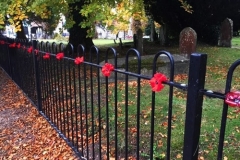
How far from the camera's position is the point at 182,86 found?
4.93ft

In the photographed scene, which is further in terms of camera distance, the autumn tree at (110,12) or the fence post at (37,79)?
the autumn tree at (110,12)

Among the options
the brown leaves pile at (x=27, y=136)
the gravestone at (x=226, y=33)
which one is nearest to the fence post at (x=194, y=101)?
the brown leaves pile at (x=27, y=136)

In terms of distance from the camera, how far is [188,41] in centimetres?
816

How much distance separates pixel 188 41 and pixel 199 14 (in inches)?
197

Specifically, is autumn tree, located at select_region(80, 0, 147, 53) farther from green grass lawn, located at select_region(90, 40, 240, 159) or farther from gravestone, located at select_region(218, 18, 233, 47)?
gravestone, located at select_region(218, 18, 233, 47)

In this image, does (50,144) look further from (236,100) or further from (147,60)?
(147,60)

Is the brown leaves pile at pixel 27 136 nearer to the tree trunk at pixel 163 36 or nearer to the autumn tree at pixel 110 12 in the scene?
the autumn tree at pixel 110 12

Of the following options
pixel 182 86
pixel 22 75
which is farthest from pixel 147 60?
pixel 182 86

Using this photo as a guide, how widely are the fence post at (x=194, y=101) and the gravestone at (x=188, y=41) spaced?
271 inches

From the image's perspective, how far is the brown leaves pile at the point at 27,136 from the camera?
11.1 ft

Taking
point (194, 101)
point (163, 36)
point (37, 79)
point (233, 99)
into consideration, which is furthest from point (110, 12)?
point (163, 36)

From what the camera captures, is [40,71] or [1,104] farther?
[1,104]

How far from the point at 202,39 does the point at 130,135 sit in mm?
13252

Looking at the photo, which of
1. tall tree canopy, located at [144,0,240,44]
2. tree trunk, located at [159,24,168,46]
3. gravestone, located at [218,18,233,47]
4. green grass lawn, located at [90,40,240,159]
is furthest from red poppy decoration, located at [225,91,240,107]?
gravestone, located at [218,18,233,47]
